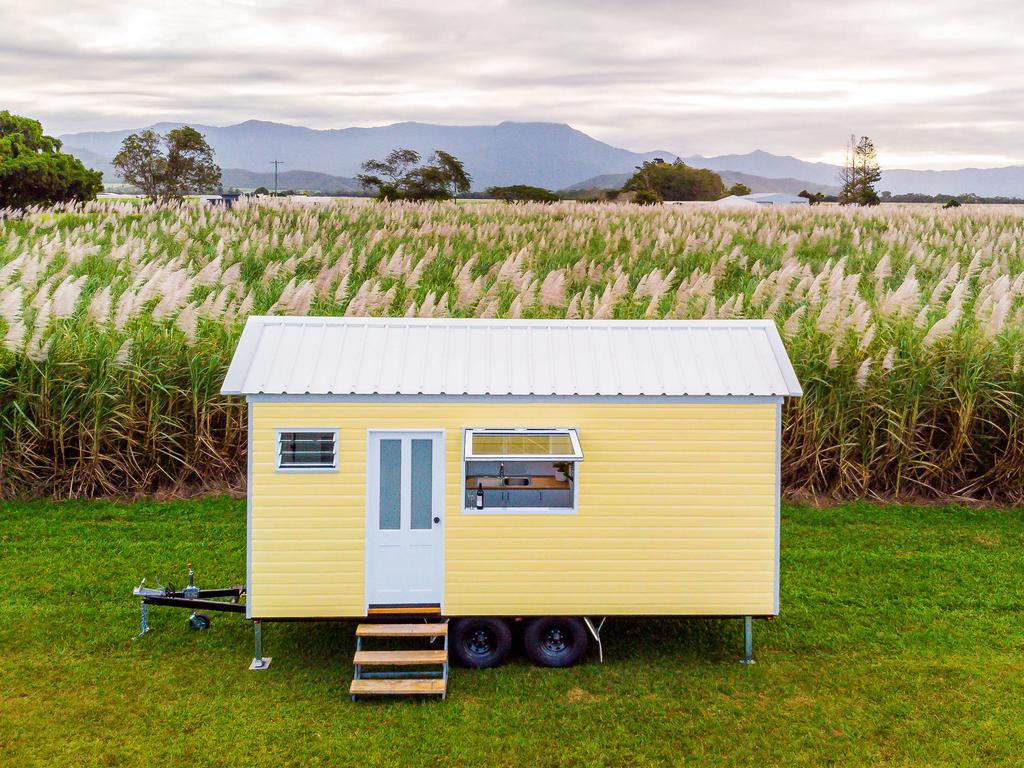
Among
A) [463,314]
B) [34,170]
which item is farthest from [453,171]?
[463,314]

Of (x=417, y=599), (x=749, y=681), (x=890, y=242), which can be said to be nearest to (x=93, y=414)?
(x=417, y=599)

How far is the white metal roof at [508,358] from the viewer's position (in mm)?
8359

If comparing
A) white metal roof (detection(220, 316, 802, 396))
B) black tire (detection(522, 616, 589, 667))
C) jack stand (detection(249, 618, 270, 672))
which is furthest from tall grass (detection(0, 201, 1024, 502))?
black tire (detection(522, 616, 589, 667))

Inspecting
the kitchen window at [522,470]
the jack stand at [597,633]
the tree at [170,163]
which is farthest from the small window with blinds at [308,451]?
the tree at [170,163]

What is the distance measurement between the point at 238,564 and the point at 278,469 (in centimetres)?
310

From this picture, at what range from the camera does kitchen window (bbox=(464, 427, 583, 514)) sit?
8.16 meters

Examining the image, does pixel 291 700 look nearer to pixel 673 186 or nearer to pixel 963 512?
pixel 963 512

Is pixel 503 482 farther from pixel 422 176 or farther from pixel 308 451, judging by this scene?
pixel 422 176

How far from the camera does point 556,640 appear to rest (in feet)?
28.5

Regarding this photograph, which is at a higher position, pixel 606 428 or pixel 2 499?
pixel 606 428

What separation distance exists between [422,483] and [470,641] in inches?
54.6

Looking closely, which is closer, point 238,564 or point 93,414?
point 238,564

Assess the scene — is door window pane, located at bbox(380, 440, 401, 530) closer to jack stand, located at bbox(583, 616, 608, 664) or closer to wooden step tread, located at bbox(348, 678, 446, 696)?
wooden step tread, located at bbox(348, 678, 446, 696)

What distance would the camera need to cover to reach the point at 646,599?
8.53m
